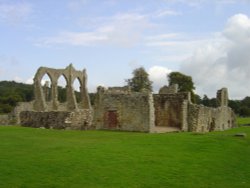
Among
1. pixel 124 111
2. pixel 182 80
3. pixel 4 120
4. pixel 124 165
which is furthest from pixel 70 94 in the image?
pixel 124 165

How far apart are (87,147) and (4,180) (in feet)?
16.3

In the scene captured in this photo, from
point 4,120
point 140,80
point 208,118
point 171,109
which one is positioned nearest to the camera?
point 171,109

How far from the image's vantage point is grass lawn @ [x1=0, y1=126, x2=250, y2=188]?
10.1 metres

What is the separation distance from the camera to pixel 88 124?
99.7ft

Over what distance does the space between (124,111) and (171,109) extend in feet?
17.9

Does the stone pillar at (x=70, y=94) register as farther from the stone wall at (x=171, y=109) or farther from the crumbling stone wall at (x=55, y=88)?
the stone wall at (x=171, y=109)

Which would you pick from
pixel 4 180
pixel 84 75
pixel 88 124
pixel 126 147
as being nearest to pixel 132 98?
pixel 88 124

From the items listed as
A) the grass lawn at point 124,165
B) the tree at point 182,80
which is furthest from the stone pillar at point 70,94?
the grass lawn at point 124,165

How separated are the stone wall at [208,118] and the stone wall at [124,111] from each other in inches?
204

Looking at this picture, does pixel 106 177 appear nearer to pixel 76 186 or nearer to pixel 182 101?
pixel 76 186

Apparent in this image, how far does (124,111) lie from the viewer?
27797mm

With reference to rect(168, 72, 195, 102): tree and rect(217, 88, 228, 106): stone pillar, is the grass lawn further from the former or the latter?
rect(168, 72, 195, 102): tree

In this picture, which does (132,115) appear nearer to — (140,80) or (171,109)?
(171,109)

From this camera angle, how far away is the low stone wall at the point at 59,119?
2838 centimetres
